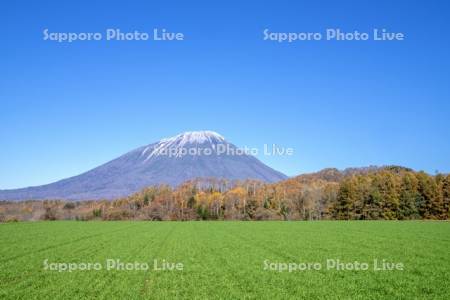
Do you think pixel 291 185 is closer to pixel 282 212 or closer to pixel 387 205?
pixel 282 212

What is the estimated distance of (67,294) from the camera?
15.0 m

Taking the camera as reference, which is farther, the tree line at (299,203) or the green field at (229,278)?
the tree line at (299,203)

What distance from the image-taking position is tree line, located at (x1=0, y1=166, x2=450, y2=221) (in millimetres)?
91500

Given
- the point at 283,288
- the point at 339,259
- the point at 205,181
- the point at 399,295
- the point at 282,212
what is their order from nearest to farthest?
1. the point at 399,295
2. the point at 283,288
3. the point at 339,259
4. the point at 282,212
5. the point at 205,181

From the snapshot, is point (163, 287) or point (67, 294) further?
point (163, 287)

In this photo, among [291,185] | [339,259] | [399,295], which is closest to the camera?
[399,295]

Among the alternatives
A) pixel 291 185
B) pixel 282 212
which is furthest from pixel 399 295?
pixel 291 185

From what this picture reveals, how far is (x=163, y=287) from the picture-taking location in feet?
53.7

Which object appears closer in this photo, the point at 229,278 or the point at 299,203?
the point at 229,278

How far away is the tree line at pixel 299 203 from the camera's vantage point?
91500 millimetres

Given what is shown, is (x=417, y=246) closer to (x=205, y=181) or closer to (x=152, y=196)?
(x=152, y=196)

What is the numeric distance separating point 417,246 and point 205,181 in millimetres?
142674

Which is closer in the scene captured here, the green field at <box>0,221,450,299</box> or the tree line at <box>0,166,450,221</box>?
the green field at <box>0,221,450,299</box>

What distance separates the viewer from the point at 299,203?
4441 inches
